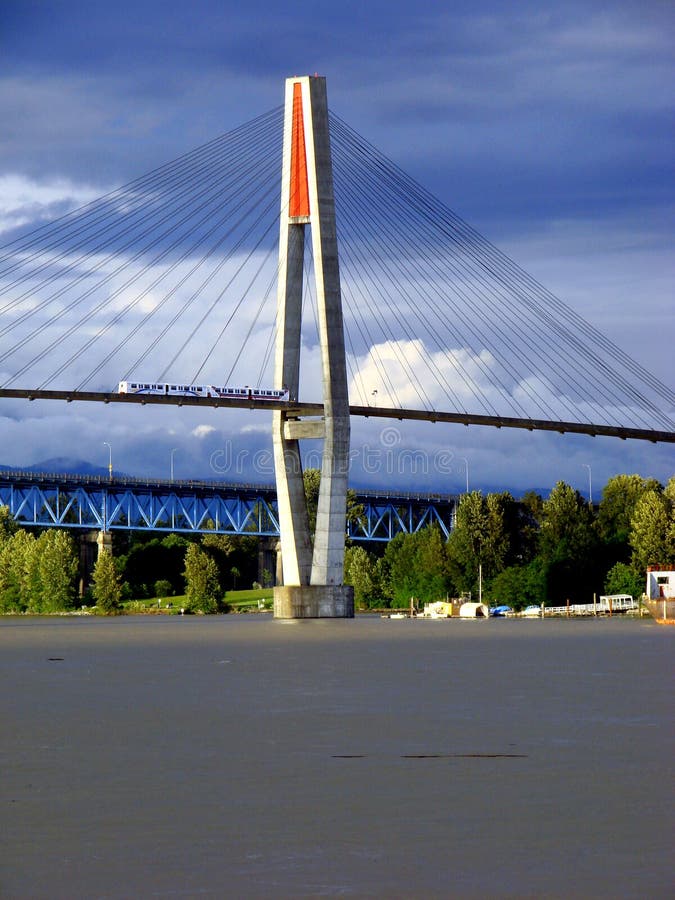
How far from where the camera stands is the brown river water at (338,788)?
10086 millimetres

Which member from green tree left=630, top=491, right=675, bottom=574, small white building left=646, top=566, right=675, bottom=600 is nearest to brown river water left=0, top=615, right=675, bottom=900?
small white building left=646, top=566, right=675, bottom=600

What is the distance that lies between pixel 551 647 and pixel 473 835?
3762 cm

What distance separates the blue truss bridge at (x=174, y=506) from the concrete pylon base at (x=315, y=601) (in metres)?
65.0

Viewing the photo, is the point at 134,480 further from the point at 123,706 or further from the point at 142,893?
the point at 142,893

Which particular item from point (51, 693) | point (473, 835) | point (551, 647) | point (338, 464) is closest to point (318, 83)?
point (338, 464)

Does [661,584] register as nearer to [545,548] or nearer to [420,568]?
[545,548]

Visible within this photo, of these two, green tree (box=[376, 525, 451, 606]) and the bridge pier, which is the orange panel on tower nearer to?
green tree (box=[376, 525, 451, 606])

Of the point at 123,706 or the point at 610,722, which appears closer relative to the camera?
the point at 610,722

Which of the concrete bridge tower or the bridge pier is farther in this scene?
the bridge pier

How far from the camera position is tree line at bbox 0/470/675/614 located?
345 ft

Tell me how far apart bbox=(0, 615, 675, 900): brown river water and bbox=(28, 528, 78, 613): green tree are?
9931cm

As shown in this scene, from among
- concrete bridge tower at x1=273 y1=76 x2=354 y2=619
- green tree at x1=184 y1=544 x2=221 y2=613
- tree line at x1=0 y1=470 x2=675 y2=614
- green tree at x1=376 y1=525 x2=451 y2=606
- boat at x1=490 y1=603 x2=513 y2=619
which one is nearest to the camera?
concrete bridge tower at x1=273 y1=76 x2=354 y2=619

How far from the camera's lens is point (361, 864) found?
10391mm

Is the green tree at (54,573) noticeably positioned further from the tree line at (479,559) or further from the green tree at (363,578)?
the green tree at (363,578)
